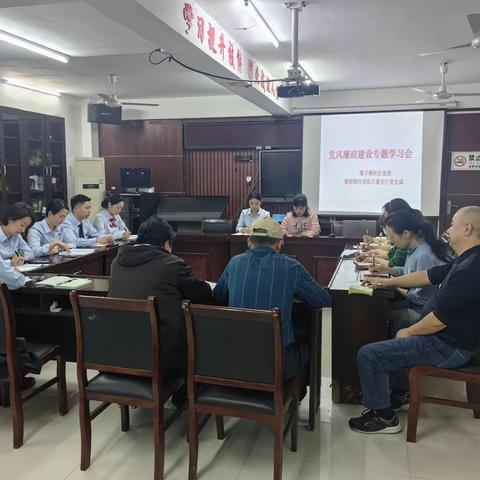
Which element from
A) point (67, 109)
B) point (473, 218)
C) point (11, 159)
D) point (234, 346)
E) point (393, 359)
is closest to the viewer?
point (234, 346)

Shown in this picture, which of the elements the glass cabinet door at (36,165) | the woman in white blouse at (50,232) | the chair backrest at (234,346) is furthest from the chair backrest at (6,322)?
the glass cabinet door at (36,165)

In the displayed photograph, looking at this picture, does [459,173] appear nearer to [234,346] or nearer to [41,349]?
[234,346]

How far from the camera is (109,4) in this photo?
2.50 meters

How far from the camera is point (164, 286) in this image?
2082mm

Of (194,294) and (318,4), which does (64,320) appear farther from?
(318,4)

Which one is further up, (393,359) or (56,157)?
(56,157)

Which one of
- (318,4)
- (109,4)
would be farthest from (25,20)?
(318,4)

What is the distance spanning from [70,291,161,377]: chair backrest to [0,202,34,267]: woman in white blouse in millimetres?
1587

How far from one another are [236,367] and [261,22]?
9.51ft

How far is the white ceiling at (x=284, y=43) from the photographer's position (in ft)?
11.4

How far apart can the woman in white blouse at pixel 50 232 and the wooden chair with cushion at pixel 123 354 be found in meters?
2.10

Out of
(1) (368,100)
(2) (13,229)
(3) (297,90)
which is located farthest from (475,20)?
(1) (368,100)

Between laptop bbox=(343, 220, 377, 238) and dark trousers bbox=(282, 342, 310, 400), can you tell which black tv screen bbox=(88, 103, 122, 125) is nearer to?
laptop bbox=(343, 220, 377, 238)

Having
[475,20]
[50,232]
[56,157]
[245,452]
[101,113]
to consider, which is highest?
[475,20]
